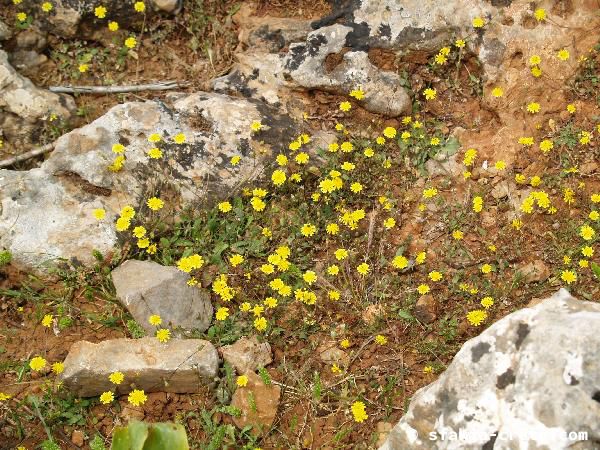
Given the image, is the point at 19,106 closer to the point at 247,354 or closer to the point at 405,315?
the point at 247,354

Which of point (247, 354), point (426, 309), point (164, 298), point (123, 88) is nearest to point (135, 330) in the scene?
point (164, 298)

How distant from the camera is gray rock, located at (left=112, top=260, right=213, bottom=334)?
15.9ft

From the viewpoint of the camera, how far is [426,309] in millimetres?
4879

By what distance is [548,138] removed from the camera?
5695mm

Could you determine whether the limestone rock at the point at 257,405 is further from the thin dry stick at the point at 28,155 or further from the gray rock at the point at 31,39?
the gray rock at the point at 31,39

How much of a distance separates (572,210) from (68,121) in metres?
4.64

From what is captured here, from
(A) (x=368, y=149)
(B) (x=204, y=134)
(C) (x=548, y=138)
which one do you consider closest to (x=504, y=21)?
(C) (x=548, y=138)

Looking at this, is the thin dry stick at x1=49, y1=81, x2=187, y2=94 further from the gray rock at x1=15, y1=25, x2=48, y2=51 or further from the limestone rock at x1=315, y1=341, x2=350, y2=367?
the limestone rock at x1=315, y1=341, x2=350, y2=367

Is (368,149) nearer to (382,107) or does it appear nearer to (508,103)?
(382,107)

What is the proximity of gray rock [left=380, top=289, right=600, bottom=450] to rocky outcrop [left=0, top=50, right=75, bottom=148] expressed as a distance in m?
4.51

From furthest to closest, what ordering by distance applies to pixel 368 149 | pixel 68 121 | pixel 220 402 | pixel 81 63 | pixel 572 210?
1. pixel 81 63
2. pixel 68 121
3. pixel 368 149
4. pixel 572 210
5. pixel 220 402

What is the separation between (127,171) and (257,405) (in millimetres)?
2314

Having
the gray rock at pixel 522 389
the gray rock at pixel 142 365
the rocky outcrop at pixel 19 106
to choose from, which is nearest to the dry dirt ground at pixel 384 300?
the gray rock at pixel 142 365

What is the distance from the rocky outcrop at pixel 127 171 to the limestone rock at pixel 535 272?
2.29m
